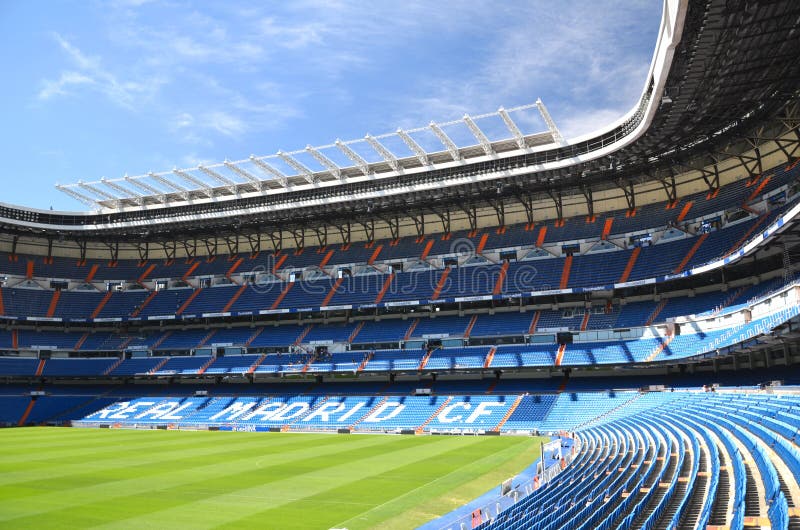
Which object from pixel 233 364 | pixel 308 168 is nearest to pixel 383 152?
pixel 308 168

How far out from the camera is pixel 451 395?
162 feet

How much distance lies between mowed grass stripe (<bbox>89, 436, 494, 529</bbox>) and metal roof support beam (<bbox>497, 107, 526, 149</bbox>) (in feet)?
70.1

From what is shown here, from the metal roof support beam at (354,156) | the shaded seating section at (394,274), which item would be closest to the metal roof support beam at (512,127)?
the metal roof support beam at (354,156)

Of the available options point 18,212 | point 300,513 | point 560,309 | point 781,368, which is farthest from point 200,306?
point 781,368

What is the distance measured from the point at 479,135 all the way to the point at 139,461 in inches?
1192

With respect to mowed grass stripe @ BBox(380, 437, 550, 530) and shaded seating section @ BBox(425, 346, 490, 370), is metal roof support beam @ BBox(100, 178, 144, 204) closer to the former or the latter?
shaded seating section @ BBox(425, 346, 490, 370)

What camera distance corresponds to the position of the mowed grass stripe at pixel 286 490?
19.0 metres

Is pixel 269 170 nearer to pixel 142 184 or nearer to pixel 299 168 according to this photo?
pixel 299 168

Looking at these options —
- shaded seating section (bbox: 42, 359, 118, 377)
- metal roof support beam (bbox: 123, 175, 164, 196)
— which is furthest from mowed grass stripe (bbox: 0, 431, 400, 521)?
shaded seating section (bbox: 42, 359, 118, 377)

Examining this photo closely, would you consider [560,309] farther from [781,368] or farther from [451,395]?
[781,368]

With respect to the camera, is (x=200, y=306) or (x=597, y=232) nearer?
(x=597, y=232)

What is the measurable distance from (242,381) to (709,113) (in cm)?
4679

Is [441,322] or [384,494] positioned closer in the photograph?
[384,494]

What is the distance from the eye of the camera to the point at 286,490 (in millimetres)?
23469
